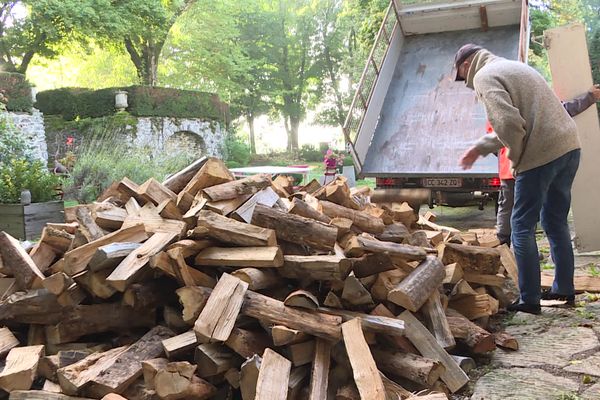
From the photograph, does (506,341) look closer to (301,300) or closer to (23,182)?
(301,300)

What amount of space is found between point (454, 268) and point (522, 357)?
27.4 inches

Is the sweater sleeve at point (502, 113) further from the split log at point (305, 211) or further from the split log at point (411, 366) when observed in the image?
the split log at point (411, 366)

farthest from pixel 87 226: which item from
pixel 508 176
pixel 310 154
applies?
pixel 310 154

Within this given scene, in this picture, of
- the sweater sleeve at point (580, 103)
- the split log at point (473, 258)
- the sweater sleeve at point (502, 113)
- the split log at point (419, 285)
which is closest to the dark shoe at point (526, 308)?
the split log at point (473, 258)

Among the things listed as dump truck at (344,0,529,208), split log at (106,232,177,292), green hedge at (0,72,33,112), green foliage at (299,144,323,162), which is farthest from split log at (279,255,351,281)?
green foliage at (299,144,323,162)

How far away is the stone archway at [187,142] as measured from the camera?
1786 centimetres

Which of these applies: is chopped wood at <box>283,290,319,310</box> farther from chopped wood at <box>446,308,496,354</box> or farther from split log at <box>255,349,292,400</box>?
chopped wood at <box>446,308,496,354</box>

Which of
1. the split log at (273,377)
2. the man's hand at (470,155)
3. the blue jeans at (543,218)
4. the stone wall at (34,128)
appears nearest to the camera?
the split log at (273,377)

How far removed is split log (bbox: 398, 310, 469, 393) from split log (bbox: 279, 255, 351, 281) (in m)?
0.48

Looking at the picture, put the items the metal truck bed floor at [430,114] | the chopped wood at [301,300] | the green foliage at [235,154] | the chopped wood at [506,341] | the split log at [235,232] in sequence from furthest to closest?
the green foliage at [235,154] → the metal truck bed floor at [430,114] → the chopped wood at [506,341] → the split log at [235,232] → the chopped wood at [301,300]

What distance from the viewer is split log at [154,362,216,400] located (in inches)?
87.9

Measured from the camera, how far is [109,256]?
2699 millimetres

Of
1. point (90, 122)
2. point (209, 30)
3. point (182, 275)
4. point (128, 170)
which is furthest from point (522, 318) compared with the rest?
point (209, 30)

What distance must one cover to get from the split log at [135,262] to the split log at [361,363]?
3.39 ft
